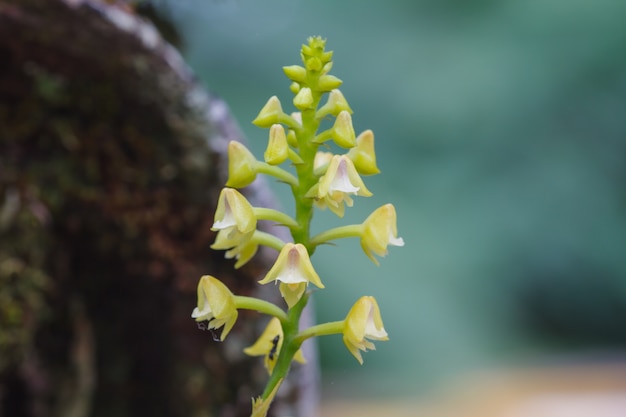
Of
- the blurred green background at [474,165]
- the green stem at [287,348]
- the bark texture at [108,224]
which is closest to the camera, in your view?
the green stem at [287,348]

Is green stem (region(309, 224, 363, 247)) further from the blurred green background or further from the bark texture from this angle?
the blurred green background

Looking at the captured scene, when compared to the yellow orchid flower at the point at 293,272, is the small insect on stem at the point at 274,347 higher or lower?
lower


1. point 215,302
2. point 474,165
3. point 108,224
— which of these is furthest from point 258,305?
point 474,165

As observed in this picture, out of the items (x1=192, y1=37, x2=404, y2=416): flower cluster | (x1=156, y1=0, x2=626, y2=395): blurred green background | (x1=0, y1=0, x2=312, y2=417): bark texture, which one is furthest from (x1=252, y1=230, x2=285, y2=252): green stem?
(x1=156, y1=0, x2=626, y2=395): blurred green background

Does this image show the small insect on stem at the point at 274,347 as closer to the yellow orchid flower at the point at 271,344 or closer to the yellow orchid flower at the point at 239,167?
the yellow orchid flower at the point at 271,344

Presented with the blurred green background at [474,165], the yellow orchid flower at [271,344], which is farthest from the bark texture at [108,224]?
the blurred green background at [474,165]

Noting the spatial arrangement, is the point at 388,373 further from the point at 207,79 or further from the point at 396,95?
the point at 207,79
